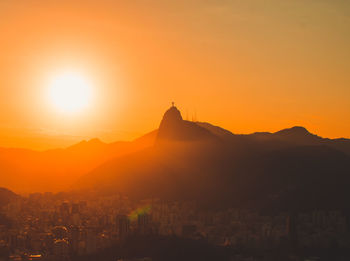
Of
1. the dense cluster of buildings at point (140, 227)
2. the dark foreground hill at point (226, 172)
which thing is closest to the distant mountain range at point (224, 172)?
the dark foreground hill at point (226, 172)

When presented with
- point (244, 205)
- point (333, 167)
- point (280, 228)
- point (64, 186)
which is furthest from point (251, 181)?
point (64, 186)

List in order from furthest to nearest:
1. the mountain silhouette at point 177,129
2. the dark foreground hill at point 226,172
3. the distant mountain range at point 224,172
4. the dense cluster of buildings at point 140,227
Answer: the mountain silhouette at point 177,129, the distant mountain range at point 224,172, the dark foreground hill at point 226,172, the dense cluster of buildings at point 140,227

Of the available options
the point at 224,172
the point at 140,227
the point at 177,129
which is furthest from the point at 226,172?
the point at 140,227

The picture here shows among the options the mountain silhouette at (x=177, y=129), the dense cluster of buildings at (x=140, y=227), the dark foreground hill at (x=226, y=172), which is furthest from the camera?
the mountain silhouette at (x=177, y=129)

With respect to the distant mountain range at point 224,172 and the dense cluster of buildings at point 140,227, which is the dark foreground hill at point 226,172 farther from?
the dense cluster of buildings at point 140,227

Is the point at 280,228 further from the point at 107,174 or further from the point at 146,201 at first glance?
the point at 107,174

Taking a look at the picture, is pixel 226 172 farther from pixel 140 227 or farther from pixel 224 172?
pixel 140 227

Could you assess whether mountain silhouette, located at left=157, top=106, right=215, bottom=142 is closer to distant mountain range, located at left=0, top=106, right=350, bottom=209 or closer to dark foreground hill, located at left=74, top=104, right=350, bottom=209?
distant mountain range, located at left=0, top=106, right=350, bottom=209
